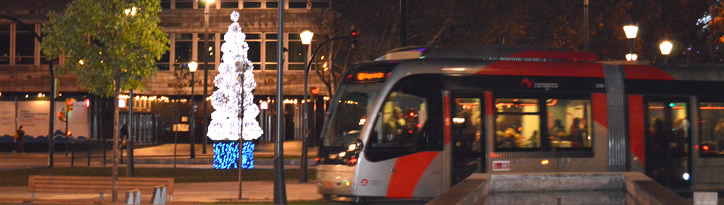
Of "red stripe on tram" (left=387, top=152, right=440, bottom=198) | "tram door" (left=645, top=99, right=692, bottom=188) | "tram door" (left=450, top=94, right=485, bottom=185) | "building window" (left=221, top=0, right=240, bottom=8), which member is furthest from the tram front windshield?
"building window" (left=221, top=0, right=240, bottom=8)

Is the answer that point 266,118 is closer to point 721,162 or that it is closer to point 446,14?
point 446,14

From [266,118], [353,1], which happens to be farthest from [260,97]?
[353,1]

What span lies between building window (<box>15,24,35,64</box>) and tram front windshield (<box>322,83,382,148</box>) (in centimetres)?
4226

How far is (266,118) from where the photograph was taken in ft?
216

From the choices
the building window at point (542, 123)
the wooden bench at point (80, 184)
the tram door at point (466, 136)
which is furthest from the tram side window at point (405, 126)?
the wooden bench at point (80, 184)

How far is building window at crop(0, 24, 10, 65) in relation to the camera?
56062mm

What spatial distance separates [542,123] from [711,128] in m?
3.81

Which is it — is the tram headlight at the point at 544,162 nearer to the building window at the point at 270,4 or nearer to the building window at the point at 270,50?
the building window at the point at 270,50

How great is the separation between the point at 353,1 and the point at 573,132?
27.1 metres

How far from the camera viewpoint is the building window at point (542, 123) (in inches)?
725

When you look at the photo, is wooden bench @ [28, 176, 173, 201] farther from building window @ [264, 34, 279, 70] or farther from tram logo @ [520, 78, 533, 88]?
building window @ [264, 34, 279, 70]

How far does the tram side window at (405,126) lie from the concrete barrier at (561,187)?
2.80 m

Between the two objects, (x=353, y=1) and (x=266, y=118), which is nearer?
(x=353, y=1)

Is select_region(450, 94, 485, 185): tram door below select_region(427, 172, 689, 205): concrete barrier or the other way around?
the other way around
